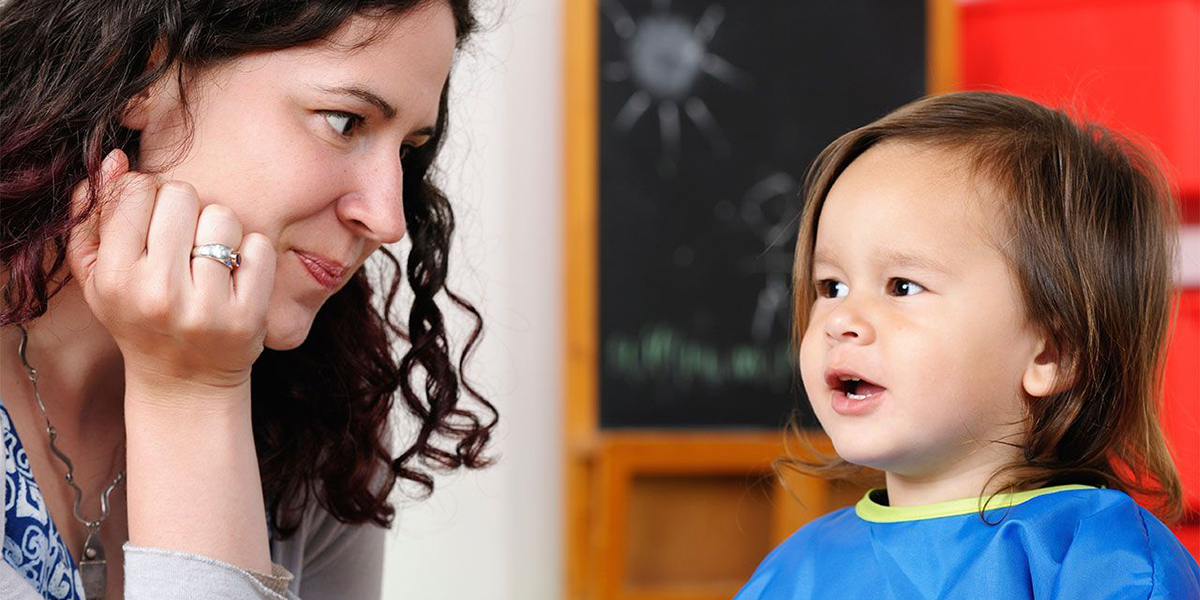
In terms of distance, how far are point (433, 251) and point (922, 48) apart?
2.15 meters

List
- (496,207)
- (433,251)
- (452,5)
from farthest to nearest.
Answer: (496,207), (433,251), (452,5)

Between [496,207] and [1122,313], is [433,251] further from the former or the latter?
[496,207]

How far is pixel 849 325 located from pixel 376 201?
0.43m

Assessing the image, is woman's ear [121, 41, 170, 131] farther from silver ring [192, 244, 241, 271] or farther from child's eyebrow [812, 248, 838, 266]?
child's eyebrow [812, 248, 838, 266]

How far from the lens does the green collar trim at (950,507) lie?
3.44 ft

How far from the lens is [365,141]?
1121 mm

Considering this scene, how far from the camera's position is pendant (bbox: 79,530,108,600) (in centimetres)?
121

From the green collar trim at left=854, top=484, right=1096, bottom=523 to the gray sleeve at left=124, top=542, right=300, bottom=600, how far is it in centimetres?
55

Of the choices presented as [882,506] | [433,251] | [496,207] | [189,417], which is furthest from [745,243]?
[189,417]

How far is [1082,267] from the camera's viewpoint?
3.44ft

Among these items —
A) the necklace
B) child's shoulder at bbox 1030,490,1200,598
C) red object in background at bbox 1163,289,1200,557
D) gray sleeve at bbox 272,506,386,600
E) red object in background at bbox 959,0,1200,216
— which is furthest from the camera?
red object in background at bbox 959,0,1200,216

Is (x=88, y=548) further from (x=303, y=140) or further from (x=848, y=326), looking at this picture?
(x=848, y=326)

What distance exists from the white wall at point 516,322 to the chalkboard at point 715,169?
0.14m

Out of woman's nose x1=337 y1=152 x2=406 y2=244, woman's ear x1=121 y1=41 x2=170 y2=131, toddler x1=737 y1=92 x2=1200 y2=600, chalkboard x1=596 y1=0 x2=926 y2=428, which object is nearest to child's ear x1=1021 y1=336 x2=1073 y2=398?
toddler x1=737 y1=92 x2=1200 y2=600
